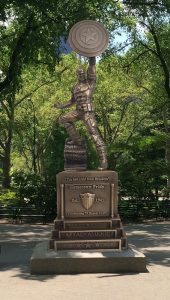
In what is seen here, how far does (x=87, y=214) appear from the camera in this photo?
429 inches

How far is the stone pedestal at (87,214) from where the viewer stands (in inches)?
418

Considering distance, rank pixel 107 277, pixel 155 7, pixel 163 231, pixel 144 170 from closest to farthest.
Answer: pixel 107 277 → pixel 163 231 → pixel 155 7 → pixel 144 170

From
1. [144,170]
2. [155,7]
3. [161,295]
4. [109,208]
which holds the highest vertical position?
[155,7]

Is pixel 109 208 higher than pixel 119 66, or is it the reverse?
pixel 119 66

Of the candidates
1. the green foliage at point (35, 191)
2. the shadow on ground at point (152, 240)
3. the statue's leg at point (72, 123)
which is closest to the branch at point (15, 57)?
the green foliage at point (35, 191)

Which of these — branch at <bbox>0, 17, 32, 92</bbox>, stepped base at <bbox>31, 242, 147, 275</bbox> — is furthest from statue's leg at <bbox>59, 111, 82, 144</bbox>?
branch at <bbox>0, 17, 32, 92</bbox>

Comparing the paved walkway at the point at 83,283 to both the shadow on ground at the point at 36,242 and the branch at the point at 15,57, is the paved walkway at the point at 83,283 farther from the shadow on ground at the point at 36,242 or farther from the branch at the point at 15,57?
the branch at the point at 15,57

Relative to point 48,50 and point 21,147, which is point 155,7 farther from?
point 21,147

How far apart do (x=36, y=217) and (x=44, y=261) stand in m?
12.4

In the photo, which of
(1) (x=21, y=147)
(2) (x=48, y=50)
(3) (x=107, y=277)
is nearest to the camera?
(3) (x=107, y=277)

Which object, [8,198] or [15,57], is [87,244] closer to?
[15,57]

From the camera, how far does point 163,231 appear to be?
18.2 metres

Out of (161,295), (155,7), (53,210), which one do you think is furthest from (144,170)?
(161,295)

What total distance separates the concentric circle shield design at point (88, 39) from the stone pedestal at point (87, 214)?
293cm
